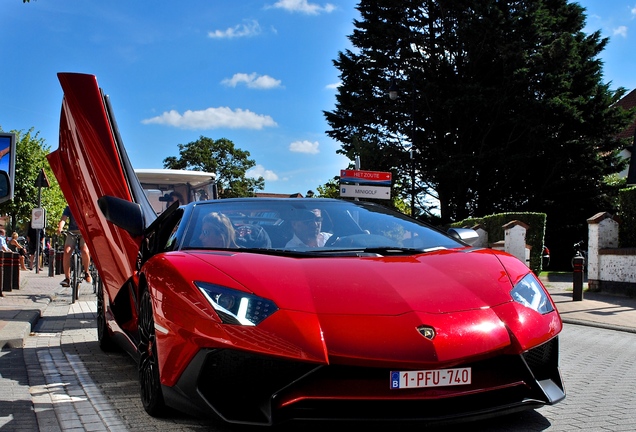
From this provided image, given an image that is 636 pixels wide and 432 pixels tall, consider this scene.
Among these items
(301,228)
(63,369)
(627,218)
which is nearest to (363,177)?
(627,218)

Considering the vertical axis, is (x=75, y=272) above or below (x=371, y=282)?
below

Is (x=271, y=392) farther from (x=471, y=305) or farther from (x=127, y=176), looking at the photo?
(x=127, y=176)

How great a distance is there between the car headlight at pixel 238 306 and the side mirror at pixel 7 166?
826cm

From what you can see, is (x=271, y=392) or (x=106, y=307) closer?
(x=271, y=392)

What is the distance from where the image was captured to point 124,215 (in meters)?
5.00

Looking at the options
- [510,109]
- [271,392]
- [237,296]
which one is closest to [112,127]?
[237,296]

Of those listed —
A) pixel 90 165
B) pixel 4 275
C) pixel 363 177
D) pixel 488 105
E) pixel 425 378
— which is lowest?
pixel 4 275

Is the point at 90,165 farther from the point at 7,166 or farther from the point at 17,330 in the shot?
the point at 7,166

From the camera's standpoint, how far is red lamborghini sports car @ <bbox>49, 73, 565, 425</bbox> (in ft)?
10.3

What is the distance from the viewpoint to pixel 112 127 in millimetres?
6789

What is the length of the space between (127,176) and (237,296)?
11.2ft

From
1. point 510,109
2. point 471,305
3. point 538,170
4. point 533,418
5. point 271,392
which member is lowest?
point 533,418

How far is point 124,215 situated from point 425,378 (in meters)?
2.66

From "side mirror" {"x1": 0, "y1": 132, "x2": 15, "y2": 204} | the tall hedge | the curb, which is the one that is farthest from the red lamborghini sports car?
the tall hedge
